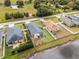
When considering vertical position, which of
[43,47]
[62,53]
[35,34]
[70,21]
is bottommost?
[62,53]

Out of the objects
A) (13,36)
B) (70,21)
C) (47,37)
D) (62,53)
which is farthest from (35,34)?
(70,21)

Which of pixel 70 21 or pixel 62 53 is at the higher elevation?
pixel 70 21

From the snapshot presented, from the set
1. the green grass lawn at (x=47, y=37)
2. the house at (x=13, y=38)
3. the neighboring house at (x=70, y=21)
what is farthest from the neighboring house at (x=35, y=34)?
the neighboring house at (x=70, y=21)

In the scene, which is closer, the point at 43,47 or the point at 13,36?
→ the point at 43,47

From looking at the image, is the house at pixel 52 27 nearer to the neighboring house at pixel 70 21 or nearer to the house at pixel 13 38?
the neighboring house at pixel 70 21

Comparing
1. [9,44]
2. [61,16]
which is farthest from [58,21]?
[9,44]

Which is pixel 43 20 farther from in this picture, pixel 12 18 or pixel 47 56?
pixel 47 56

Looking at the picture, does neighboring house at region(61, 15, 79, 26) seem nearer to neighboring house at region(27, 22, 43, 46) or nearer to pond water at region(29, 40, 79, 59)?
pond water at region(29, 40, 79, 59)

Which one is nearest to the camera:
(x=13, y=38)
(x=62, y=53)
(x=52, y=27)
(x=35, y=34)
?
(x=62, y=53)

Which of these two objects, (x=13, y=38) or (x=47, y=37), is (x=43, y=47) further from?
(x=13, y=38)

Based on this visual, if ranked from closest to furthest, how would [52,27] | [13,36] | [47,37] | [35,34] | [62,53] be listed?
1. [62,53]
2. [13,36]
3. [35,34]
4. [47,37]
5. [52,27]
